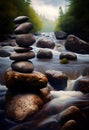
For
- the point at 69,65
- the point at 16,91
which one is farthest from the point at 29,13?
the point at 16,91

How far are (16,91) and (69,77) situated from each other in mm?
3195

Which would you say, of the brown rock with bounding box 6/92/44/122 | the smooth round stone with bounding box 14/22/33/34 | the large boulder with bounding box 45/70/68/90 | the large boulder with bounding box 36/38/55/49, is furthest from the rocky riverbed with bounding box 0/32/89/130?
the large boulder with bounding box 36/38/55/49

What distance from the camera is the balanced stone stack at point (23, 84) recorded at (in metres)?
8.56

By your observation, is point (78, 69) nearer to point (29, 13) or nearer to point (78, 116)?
point (78, 116)

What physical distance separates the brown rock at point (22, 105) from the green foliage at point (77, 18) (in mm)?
13223

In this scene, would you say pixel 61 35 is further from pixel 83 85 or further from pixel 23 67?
pixel 23 67

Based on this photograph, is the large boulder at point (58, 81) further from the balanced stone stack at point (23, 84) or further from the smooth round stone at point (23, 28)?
the smooth round stone at point (23, 28)

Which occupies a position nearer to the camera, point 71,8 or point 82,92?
point 82,92

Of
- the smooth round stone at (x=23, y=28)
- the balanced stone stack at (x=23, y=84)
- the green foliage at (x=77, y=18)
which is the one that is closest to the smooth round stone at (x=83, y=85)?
the balanced stone stack at (x=23, y=84)

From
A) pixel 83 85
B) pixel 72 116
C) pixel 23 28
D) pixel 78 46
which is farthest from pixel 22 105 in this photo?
pixel 78 46

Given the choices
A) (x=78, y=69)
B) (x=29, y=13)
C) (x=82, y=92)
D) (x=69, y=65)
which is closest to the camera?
(x=82, y=92)

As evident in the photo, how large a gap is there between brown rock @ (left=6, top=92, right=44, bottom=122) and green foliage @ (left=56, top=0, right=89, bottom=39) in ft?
43.4

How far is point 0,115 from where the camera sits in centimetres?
872

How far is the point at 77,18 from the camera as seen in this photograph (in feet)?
76.8
